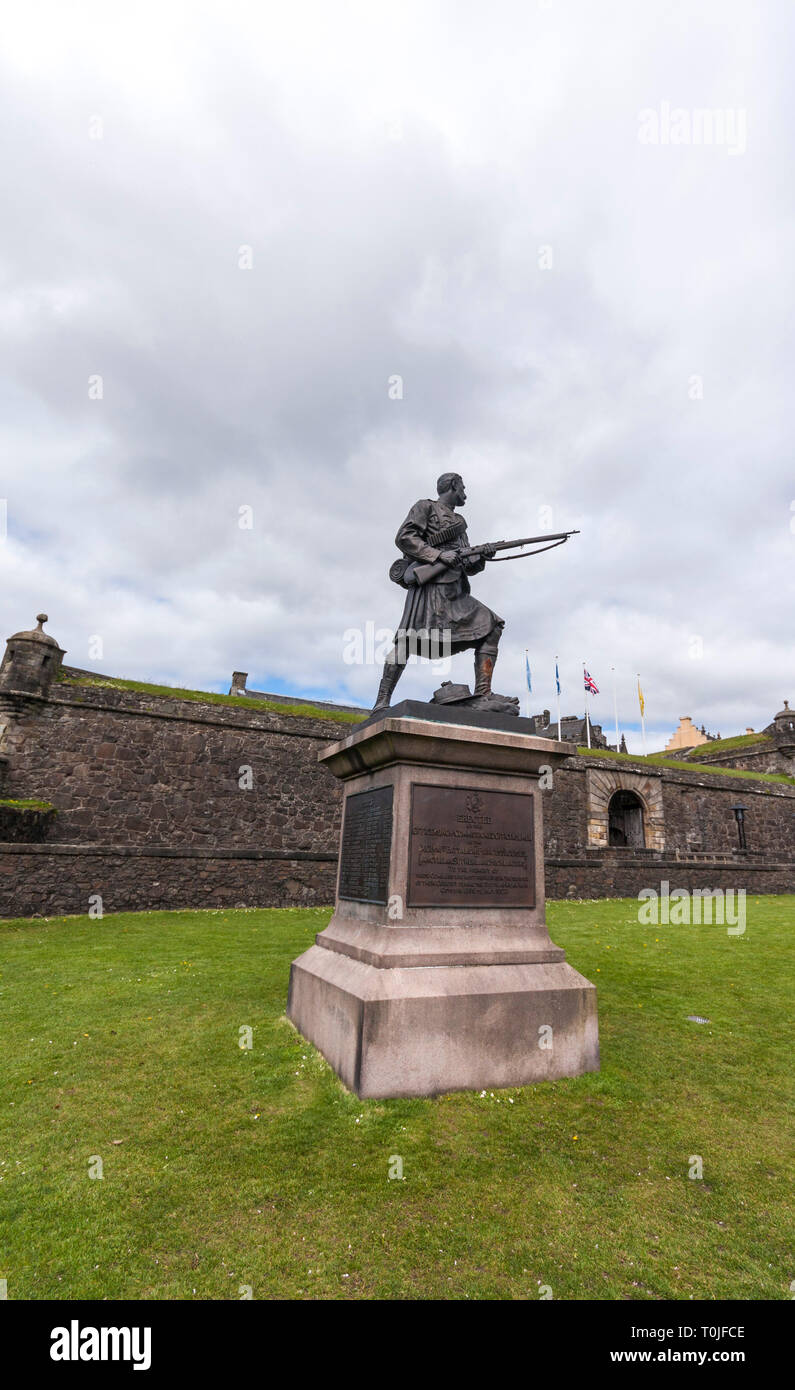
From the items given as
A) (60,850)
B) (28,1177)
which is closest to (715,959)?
(28,1177)

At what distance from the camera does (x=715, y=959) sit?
29.6 ft

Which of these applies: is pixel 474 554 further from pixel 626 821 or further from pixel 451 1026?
pixel 626 821

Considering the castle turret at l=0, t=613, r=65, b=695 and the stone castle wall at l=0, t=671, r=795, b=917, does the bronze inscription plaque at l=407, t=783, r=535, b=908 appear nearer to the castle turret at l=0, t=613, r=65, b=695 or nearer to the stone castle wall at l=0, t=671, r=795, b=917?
the stone castle wall at l=0, t=671, r=795, b=917

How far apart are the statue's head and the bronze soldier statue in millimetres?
201

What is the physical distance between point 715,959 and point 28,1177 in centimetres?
895

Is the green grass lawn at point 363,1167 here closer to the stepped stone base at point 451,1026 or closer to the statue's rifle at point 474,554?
the stepped stone base at point 451,1026

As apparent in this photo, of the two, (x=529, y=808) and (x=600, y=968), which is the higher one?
(x=529, y=808)

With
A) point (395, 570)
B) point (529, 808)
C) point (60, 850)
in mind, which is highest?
point (395, 570)

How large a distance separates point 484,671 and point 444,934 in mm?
2604

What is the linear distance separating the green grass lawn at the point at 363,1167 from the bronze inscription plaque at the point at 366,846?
133 centimetres

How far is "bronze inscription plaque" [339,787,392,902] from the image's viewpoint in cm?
504

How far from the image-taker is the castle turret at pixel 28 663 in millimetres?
16125
